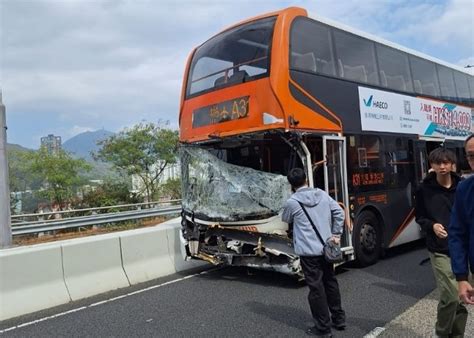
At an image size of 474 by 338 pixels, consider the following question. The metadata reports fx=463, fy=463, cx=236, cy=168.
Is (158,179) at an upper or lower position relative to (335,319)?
upper

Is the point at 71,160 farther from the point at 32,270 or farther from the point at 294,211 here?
the point at 294,211

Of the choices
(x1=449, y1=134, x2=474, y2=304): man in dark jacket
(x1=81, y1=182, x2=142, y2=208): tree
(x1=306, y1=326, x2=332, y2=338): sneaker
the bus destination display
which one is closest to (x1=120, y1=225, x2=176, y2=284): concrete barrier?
the bus destination display

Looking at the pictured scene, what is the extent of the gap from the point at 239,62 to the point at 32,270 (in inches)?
172

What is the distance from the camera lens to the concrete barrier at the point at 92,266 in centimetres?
679

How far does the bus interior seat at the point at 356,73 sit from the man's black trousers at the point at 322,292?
423 cm

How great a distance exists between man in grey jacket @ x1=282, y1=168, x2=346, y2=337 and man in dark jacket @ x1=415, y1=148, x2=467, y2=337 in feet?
2.79

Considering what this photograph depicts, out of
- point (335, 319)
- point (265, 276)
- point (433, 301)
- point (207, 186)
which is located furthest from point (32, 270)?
point (433, 301)

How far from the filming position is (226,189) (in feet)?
24.2

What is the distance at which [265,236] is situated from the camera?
688cm

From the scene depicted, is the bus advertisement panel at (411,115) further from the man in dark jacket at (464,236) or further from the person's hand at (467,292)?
the person's hand at (467,292)

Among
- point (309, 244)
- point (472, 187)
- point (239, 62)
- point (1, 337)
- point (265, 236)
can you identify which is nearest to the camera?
point (472, 187)

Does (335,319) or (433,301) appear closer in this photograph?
(335,319)

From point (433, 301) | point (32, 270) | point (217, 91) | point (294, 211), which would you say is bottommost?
point (433, 301)

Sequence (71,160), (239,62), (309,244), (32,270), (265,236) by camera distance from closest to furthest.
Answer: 1. (309,244)
2. (32,270)
3. (265,236)
4. (239,62)
5. (71,160)
